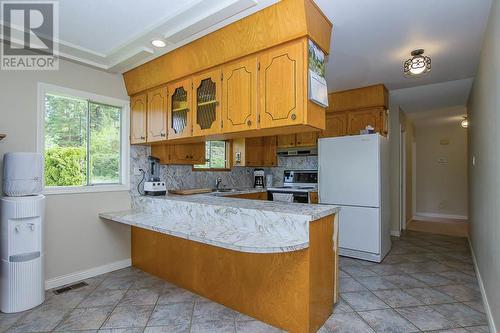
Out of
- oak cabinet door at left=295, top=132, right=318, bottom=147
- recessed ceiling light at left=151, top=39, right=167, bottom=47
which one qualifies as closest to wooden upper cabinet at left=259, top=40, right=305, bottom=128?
recessed ceiling light at left=151, top=39, right=167, bottom=47

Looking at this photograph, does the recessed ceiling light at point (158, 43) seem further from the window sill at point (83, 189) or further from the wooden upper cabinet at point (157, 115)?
the window sill at point (83, 189)

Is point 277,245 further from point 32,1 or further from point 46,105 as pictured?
point 46,105

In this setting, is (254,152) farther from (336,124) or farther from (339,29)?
(339,29)

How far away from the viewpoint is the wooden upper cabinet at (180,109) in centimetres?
283

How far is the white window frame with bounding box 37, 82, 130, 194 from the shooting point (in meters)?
2.86

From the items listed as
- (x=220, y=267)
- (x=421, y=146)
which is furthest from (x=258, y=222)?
(x=421, y=146)

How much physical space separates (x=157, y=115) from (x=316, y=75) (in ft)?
6.39

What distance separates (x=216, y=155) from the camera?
491cm

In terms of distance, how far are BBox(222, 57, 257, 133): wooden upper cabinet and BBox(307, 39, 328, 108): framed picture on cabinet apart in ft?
1.54

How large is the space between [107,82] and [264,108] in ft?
7.57

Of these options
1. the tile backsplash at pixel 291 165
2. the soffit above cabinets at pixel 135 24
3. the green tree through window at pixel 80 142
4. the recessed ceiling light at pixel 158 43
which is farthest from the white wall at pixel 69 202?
the tile backsplash at pixel 291 165

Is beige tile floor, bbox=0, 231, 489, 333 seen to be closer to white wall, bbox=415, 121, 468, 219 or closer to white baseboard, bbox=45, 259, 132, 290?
white baseboard, bbox=45, 259, 132, 290

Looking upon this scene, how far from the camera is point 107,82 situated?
3396 mm

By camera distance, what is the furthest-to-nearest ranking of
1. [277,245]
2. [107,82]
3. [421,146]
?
[421,146]
[107,82]
[277,245]
